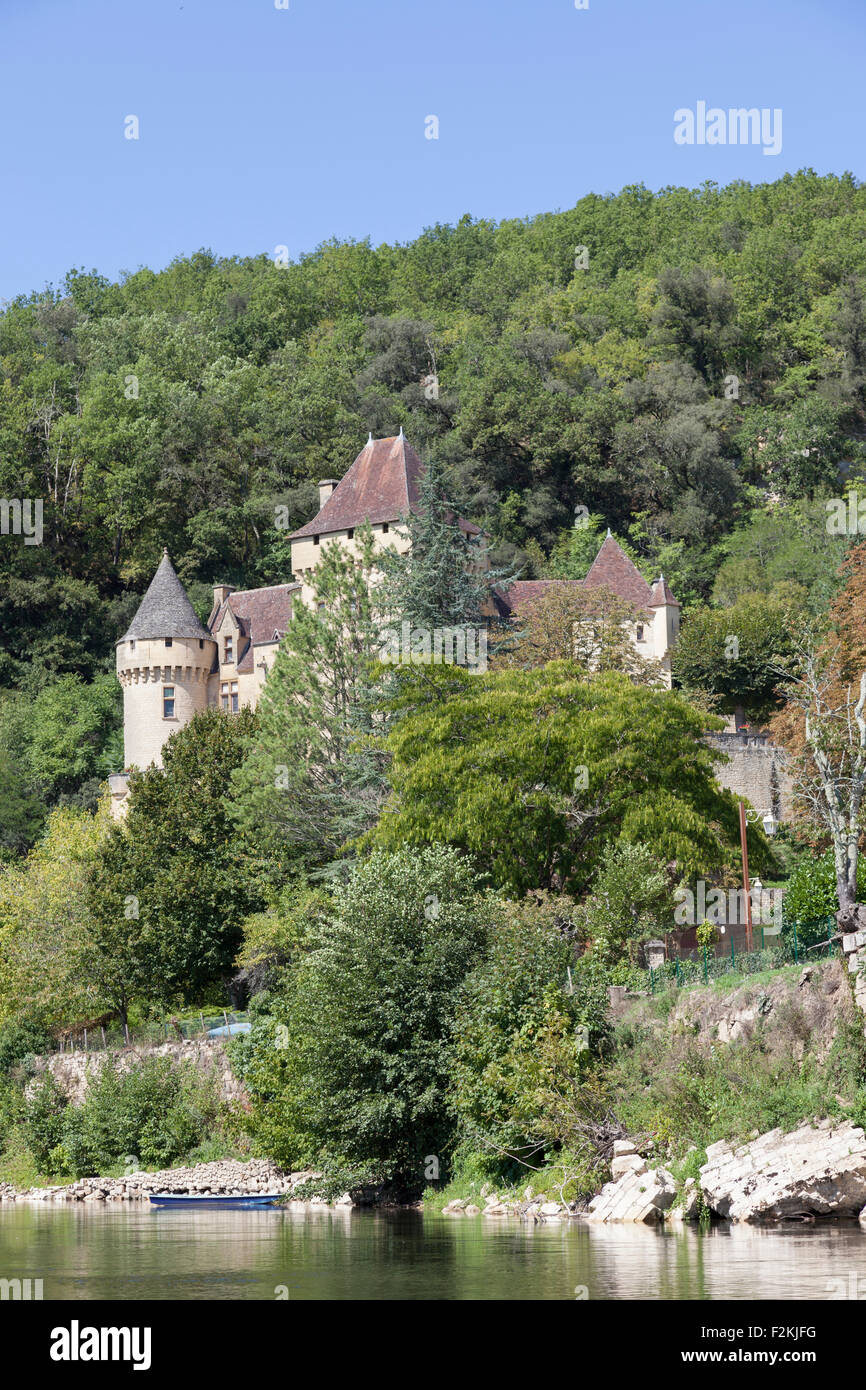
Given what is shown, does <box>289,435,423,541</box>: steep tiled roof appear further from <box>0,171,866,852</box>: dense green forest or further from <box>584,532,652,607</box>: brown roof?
<box>0,171,866,852</box>: dense green forest

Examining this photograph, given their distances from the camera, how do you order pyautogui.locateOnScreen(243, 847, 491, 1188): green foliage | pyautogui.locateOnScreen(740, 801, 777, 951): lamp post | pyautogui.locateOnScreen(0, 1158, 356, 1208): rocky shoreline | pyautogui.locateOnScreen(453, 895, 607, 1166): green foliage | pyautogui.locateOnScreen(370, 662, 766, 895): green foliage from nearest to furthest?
pyautogui.locateOnScreen(453, 895, 607, 1166): green foliage, pyautogui.locateOnScreen(243, 847, 491, 1188): green foliage, pyautogui.locateOnScreen(740, 801, 777, 951): lamp post, pyautogui.locateOnScreen(0, 1158, 356, 1208): rocky shoreline, pyautogui.locateOnScreen(370, 662, 766, 895): green foliage

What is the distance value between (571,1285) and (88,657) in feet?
231

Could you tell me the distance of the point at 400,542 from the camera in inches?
2534

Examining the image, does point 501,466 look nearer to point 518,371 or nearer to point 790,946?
point 518,371

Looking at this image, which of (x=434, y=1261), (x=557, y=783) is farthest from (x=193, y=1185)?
(x=434, y=1261)

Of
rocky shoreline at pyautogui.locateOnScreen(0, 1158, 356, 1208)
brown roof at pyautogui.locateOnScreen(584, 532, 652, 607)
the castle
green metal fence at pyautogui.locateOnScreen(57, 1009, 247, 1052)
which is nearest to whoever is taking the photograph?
rocky shoreline at pyautogui.locateOnScreen(0, 1158, 356, 1208)

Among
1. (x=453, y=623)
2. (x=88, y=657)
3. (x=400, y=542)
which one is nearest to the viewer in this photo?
(x=453, y=623)

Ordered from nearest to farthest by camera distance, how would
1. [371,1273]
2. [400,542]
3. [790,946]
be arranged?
[371,1273]
[790,946]
[400,542]

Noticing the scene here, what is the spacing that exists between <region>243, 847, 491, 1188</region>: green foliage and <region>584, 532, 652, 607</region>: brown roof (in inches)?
1431

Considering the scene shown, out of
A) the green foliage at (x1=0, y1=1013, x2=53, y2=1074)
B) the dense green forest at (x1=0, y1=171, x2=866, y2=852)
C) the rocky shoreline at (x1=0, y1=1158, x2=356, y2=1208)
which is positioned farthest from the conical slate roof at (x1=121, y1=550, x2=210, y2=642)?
the rocky shoreline at (x1=0, y1=1158, x2=356, y2=1208)

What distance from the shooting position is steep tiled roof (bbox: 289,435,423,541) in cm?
6538

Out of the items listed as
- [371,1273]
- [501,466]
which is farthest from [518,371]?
[371,1273]

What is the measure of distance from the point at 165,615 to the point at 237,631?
3.19 m

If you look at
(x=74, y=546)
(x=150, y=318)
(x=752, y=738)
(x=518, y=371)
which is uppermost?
(x=150, y=318)
